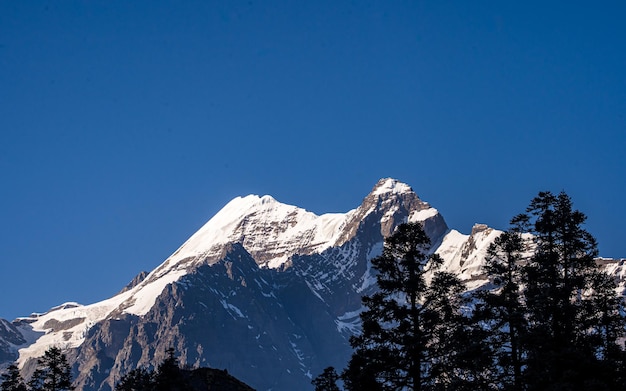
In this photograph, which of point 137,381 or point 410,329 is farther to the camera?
point 137,381

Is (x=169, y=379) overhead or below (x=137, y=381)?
below

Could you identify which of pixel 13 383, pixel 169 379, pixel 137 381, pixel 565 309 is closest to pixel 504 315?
pixel 565 309

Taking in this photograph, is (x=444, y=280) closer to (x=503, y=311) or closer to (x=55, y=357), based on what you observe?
(x=503, y=311)

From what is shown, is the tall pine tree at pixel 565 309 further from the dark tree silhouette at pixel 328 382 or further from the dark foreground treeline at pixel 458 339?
the dark tree silhouette at pixel 328 382

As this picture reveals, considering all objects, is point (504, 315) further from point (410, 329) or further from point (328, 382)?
point (328, 382)

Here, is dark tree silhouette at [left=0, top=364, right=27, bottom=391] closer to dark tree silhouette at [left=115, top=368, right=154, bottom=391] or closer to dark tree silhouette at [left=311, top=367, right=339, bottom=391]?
dark tree silhouette at [left=115, top=368, right=154, bottom=391]

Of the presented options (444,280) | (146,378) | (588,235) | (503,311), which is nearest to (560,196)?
(588,235)

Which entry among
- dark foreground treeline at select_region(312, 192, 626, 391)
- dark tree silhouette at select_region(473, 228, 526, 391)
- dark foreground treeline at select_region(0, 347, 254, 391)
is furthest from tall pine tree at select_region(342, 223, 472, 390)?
dark foreground treeline at select_region(0, 347, 254, 391)

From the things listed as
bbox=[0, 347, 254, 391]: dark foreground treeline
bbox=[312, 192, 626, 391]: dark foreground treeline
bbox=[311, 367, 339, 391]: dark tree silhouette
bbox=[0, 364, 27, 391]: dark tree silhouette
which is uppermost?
bbox=[311, 367, 339, 391]: dark tree silhouette

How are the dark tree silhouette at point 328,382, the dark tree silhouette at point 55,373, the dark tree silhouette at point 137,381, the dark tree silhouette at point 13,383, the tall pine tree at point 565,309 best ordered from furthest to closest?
the dark tree silhouette at point 328,382 → the dark tree silhouette at point 13,383 → the dark tree silhouette at point 137,381 → the dark tree silhouette at point 55,373 → the tall pine tree at point 565,309

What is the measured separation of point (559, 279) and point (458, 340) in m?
11.5

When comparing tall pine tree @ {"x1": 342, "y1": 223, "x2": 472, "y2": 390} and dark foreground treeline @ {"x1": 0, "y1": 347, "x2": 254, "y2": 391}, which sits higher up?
dark foreground treeline @ {"x1": 0, "y1": 347, "x2": 254, "y2": 391}

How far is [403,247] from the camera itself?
45.6 m

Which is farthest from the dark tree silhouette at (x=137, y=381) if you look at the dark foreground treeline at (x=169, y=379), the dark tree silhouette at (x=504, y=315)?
the dark tree silhouette at (x=504, y=315)
